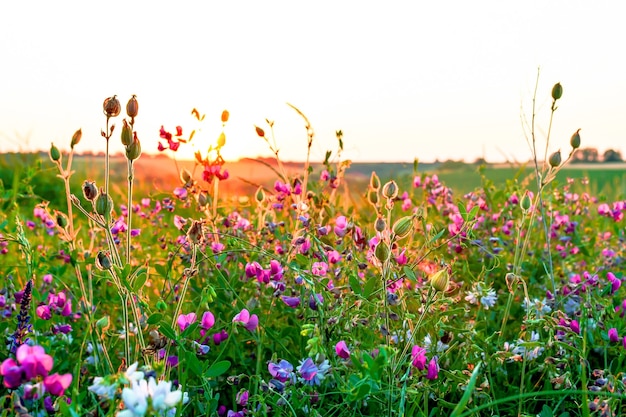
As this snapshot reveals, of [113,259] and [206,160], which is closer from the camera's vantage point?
[113,259]

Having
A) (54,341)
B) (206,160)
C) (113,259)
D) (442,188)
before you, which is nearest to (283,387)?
(113,259)

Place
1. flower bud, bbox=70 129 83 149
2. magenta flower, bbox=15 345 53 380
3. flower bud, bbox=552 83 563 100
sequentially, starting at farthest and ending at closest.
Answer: flower bud, bbox=552 83 563 100 < flower bud, bbox=70 129 83 149 < magenta flower, bbox=15 345 53 380

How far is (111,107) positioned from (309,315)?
2.61 ft

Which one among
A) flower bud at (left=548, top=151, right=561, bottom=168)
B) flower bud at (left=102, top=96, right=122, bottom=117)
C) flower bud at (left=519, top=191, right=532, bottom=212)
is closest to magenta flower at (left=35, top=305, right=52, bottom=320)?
flower bud at (left=102, top=96, right=122, bottom=117)

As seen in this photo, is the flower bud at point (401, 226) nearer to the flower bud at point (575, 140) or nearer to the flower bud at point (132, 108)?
the flower bud at point (132, 108)

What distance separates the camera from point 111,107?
1.46 metres

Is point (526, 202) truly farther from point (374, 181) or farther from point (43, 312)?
point (43, 312)

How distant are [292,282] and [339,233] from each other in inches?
9.3

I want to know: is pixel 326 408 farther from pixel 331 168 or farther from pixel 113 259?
pixel 331 168

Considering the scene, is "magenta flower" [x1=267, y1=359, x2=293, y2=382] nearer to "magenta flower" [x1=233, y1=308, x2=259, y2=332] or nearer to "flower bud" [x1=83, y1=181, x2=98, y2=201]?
"magenta flower" [x1=233, y1=308, x2=259, y2=332]

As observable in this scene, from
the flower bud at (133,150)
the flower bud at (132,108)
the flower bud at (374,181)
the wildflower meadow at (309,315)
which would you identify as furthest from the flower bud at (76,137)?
the flower bud at (374,181)

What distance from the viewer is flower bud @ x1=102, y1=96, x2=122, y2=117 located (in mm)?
1451

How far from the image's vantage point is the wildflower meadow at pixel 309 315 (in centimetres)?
142

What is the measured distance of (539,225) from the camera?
348 centimetres
